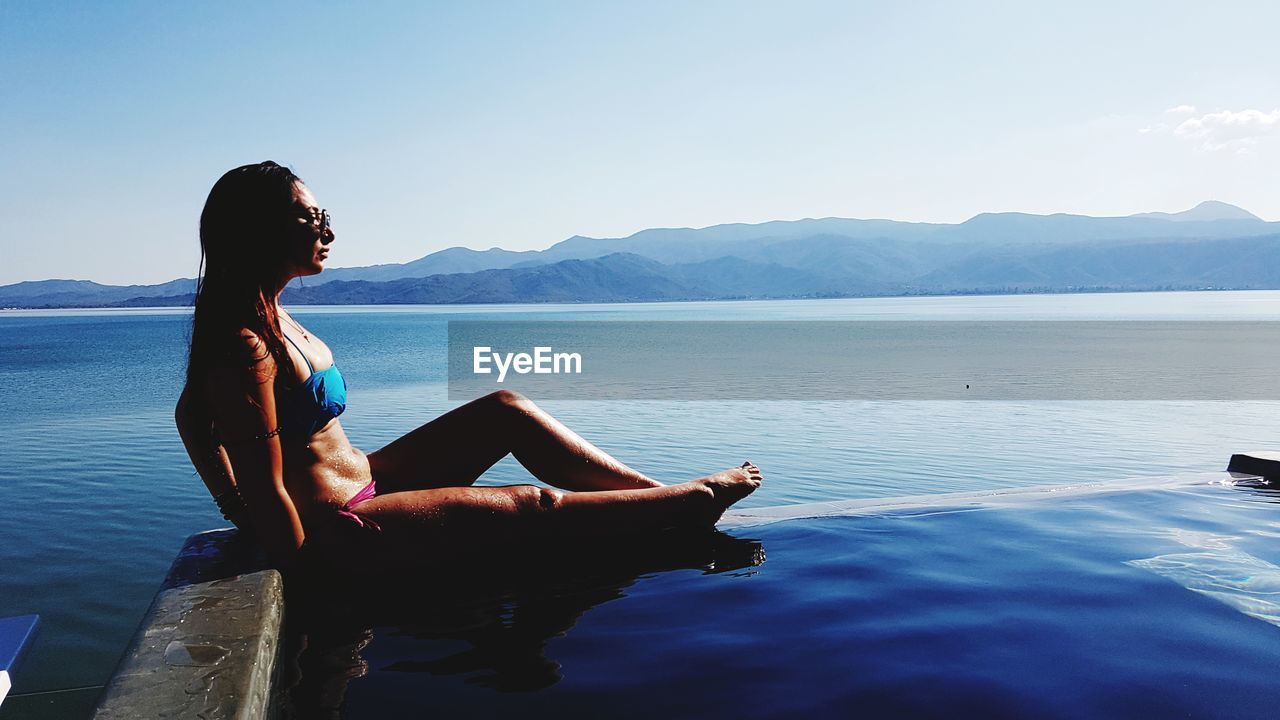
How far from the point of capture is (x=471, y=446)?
4246 mm

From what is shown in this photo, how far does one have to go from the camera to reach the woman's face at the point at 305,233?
11.5 feet

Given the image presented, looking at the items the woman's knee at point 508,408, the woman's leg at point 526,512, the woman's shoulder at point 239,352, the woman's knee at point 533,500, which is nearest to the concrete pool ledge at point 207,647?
the woman's leg at point 526,512

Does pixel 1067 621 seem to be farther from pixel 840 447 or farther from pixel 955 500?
pixel 840 447

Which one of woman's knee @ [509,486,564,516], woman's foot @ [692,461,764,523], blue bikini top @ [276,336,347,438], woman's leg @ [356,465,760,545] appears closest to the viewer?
blue bikini top @ [276,336,347,438]

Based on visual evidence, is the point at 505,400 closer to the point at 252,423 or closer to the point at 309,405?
the point at 309,405

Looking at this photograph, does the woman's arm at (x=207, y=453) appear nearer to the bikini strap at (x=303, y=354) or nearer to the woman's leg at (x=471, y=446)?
the bikini strap at (x=303, y=354)

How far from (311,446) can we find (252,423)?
458mm

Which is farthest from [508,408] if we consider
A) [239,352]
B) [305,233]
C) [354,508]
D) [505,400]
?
[239,352]

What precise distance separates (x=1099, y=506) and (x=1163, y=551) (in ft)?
3.86

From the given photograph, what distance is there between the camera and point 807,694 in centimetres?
306

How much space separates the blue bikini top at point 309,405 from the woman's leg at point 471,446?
63cm

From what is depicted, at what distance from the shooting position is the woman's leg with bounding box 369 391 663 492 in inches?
165

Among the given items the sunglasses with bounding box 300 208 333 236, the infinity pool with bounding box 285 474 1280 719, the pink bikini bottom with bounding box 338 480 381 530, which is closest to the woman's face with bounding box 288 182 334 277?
the sunglasses with bounding box 300 208 333 236

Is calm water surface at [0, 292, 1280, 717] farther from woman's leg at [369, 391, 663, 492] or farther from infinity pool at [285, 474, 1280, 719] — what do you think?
woman's leg at [369, 391, 663, 492]
